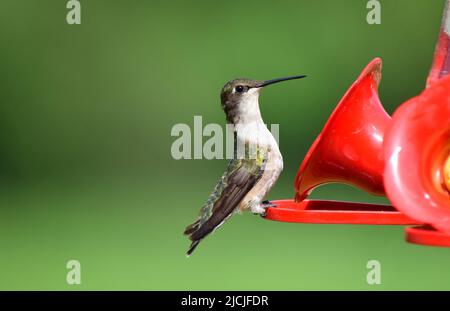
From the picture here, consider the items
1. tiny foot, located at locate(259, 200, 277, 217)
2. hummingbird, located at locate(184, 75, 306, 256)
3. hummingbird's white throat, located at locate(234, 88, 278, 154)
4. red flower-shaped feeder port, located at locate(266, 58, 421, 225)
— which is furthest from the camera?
hummingbird's white throat, located at locate(234, 88, 278, 154)

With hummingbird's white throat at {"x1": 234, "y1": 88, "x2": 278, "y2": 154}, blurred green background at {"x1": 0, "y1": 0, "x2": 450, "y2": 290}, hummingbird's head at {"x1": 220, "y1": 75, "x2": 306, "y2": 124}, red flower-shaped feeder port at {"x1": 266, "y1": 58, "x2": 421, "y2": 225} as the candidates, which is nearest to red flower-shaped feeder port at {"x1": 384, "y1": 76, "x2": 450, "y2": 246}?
red flower-shaped feeder port at {"x1": 266, "y1": 58, "x2": 421, "y2": 225}

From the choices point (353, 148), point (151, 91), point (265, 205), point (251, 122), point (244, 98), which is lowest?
point (265, 205)

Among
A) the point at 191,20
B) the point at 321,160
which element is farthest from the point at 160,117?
the point at 321,160

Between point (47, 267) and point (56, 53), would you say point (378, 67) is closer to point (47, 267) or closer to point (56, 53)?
point (47, 267)

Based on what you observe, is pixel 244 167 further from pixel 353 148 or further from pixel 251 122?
pixel 353 148

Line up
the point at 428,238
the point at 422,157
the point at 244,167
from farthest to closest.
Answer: the point at 244,167, the point at 422,157, the point at 428,238

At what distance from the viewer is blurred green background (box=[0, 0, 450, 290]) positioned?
42.3ft

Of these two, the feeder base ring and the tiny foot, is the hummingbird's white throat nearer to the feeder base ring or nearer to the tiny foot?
the tiny foot

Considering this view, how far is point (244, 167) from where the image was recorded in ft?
15.3

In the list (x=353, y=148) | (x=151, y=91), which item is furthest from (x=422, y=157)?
(x=151, y=91)

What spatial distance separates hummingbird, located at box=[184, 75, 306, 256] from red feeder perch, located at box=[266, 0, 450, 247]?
458 millimetres

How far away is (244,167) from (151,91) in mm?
8983

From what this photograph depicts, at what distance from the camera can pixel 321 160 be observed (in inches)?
152

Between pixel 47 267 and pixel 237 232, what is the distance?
2950 mm
